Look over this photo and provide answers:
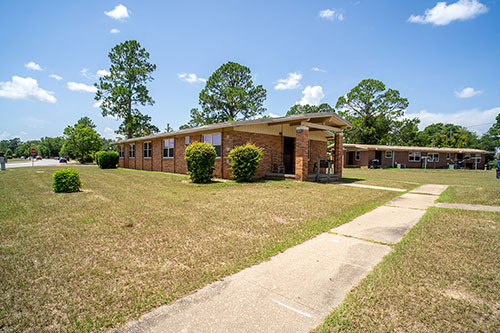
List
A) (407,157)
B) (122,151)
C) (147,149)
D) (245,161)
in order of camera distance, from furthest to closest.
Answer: (407,157) < (122,151) < (147,149) < (245,161)

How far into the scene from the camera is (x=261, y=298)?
2416mm

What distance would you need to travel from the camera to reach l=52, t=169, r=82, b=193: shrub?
28.3 feet

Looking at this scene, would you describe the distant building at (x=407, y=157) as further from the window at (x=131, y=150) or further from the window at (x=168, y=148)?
the window at (x=131, y=150)

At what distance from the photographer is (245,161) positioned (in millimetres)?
11352

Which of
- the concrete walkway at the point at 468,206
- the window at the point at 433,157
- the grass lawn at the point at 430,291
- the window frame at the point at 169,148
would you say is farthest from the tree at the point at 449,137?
the grass lawn at the point at 430,291

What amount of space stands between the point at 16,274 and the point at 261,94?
3976cm

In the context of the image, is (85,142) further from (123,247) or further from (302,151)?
(123,247)

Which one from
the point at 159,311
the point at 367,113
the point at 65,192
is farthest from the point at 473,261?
the point at 367,113

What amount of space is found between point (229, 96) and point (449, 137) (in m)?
51.0

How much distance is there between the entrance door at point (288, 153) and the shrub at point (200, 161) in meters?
4.86

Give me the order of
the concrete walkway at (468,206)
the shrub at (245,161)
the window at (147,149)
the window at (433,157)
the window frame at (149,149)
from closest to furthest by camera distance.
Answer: the concrete walkway at (468,206) < the shrub at (245,161) < the window frame at (149,149) < the window at (147,149) < the window at (433,157)

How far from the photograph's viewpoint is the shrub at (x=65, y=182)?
8.63m

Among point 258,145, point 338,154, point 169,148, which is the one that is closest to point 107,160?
point 169,148

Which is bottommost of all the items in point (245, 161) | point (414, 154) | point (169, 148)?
point (245, 161)
